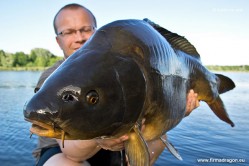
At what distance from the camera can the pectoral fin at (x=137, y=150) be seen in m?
1.95

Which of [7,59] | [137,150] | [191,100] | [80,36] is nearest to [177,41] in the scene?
[191,100]

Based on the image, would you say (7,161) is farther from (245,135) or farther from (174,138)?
(245,135)

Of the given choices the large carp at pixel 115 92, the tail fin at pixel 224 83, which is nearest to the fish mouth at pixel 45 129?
the large carp at pixel 115 92

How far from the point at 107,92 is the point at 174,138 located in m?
8.12

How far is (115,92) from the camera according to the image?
1770 mm

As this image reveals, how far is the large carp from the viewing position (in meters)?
1.63

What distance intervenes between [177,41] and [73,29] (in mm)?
1696

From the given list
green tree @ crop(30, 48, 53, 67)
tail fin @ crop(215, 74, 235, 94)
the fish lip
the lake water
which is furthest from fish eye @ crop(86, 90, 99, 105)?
green tree @ crop(30, 48, 53, 67)

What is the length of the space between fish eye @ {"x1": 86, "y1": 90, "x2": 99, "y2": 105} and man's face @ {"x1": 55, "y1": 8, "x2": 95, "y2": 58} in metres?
2.46

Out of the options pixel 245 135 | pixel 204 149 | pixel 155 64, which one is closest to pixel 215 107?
pixel 155 64

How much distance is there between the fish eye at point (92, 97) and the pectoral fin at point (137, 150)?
39 centimetres

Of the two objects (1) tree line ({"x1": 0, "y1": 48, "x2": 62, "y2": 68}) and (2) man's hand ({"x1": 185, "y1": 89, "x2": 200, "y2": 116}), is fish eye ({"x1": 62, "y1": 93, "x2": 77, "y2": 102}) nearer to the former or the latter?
(2) man's hand ({"x1": 185, "y1": 89, "x2": 200, "y2": 116})

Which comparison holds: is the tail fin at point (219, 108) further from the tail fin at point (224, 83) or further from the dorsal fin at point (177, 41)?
the dorsal fin at point (177, 41)

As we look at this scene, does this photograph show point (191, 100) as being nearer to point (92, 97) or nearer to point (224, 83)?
point (224, 83)
